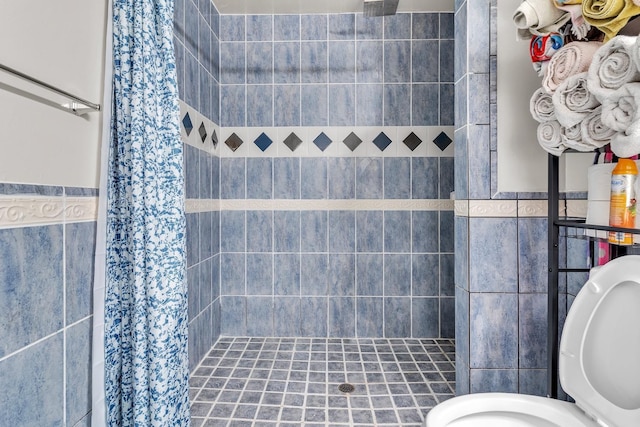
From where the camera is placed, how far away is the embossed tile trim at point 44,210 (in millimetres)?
923

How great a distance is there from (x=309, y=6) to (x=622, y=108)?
6.98 ft

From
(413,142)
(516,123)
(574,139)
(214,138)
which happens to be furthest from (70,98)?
(413,142)

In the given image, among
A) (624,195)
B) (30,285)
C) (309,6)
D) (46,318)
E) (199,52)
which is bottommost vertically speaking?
(46,318)

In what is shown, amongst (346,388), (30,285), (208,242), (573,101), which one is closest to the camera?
(30,285)

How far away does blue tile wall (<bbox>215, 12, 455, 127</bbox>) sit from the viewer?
259 cm

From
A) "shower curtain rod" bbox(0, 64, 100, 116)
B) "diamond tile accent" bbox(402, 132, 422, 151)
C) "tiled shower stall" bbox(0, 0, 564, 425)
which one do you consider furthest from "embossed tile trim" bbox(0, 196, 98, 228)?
"diamond tile accent" bbox(402, 132, 422, 151)

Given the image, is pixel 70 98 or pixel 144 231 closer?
pixel 70 98

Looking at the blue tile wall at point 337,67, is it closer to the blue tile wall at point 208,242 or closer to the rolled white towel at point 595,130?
the blue tile wall at point 208,242

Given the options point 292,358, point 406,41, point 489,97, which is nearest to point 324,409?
point 292,358

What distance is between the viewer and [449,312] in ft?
8.55

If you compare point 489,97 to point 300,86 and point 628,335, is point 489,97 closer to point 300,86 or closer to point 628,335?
point 628,335

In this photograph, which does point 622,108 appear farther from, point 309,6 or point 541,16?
point 309,6

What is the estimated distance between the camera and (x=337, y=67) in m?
2.62

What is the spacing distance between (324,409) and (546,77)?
1679mm
